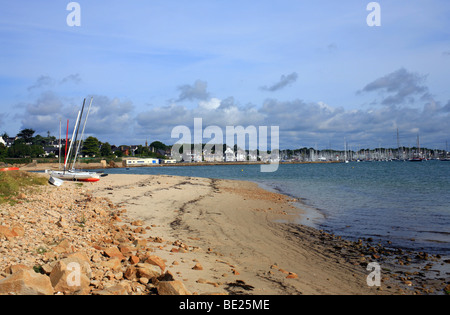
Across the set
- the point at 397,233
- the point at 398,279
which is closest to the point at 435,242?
the point at 397,233

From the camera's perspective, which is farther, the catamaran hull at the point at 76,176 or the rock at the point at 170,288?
the catamaran hull at the point at 76,176

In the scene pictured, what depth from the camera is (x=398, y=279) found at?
9562 millimetres

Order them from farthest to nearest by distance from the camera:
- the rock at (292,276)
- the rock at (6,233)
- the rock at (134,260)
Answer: the rock at (292,276), the rock at (6,233), the rock at (134,260)

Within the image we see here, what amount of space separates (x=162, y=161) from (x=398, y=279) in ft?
582

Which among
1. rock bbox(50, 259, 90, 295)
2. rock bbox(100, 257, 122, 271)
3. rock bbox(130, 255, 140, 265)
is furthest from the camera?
rock bbox(130, 255, 140, 265)

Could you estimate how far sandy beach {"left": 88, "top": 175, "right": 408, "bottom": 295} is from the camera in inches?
325

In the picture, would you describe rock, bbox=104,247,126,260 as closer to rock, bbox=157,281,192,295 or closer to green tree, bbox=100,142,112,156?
rock, bbox=157,281,192,295

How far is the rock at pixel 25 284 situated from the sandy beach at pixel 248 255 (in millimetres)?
2958

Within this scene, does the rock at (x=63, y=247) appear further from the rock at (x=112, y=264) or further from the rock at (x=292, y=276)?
the rock at (x=292, y=276)

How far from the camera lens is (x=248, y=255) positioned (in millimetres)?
11242

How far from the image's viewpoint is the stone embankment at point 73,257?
611 cm

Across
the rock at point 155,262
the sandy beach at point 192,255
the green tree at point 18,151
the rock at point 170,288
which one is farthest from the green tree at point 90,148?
the rock at point 170,288

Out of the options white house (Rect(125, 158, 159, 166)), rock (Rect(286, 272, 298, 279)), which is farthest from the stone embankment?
white house (Rect(125, 158, 159, 166))
